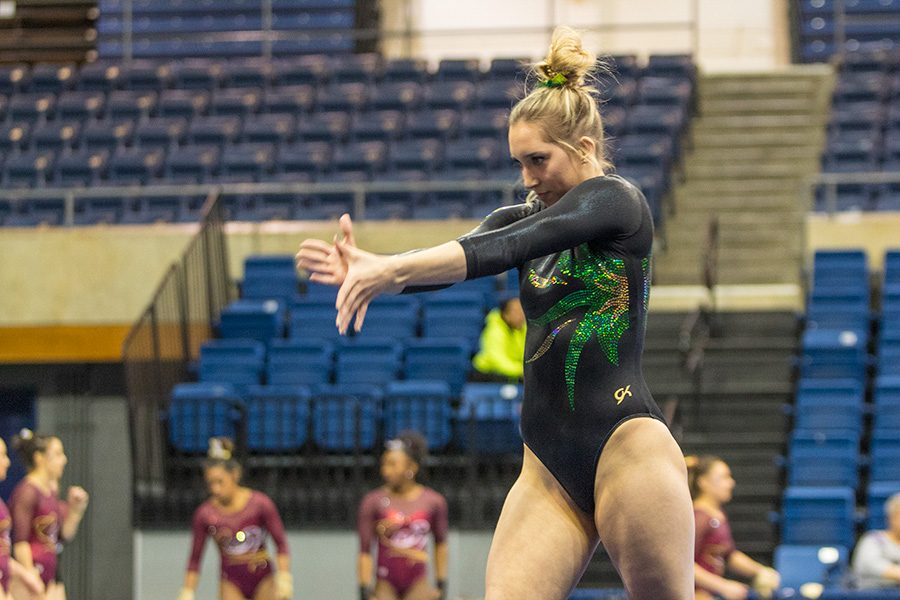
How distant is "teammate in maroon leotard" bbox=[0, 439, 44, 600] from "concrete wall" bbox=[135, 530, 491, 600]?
2.28 meters

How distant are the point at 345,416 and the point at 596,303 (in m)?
7.93

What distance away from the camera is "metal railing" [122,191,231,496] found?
11.3 metres

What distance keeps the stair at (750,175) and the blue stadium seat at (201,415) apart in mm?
4447

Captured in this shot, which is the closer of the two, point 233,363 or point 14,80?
point 233,363

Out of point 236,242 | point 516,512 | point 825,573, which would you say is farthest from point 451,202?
point 516,512

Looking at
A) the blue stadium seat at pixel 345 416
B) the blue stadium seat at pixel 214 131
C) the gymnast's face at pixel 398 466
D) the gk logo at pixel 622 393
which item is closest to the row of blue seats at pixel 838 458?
the blue stadium seat at pixel 345 416

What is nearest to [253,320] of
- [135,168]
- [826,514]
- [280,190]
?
[280,190]

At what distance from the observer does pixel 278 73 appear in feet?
55.2

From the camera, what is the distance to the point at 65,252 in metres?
13.4

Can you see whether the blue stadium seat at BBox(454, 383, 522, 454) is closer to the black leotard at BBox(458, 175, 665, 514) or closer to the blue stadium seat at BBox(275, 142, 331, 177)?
the blue stadium seat at BBox(275, 142, 331, 177)

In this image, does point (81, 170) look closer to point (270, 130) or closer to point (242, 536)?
point (270, 130)

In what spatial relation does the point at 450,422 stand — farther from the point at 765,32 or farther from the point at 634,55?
the point at 765,32

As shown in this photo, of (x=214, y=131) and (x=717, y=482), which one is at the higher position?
(x=214, y=131)

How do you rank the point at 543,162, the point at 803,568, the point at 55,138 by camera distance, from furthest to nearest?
the point at 55,138 → the point at 803,568 → the point at 543,162
